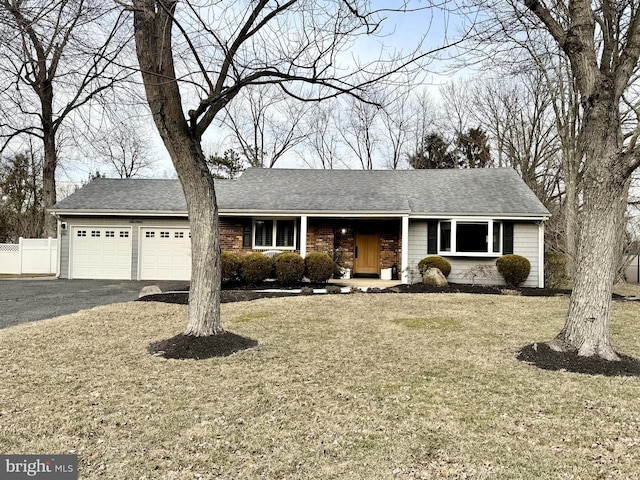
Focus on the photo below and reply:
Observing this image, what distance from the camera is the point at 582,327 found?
475cm

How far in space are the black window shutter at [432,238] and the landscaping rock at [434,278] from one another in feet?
3.63

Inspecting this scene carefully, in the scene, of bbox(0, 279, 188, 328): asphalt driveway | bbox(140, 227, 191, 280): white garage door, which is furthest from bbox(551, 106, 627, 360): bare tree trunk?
bbox(140, 227, 191, 280): white garage door

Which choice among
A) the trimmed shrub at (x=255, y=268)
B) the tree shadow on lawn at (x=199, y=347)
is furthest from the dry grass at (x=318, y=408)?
the trimmed shrub at (x=255, y=268)

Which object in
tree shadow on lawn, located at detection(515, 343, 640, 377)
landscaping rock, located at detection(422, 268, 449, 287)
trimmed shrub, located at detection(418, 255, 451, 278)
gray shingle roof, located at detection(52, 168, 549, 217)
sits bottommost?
tree shadow on lawn, located at detection(515, 343, 640, 377)

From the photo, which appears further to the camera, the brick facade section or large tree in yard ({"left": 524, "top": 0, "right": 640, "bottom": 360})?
the brick facade section

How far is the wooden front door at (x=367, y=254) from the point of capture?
14.4 metres

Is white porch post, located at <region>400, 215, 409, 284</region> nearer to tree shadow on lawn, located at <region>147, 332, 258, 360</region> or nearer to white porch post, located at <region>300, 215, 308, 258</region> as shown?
white porch post, located at <region>300, 215, 308, 258</region>

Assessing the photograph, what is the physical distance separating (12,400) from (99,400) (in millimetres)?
752

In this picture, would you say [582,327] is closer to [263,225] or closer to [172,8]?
[172,8]

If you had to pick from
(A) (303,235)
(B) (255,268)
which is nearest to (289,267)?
(B) (255,268)

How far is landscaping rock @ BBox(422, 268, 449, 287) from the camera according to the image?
1177cm

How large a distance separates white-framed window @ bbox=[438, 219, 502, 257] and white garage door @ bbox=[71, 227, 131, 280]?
1086 centimetres

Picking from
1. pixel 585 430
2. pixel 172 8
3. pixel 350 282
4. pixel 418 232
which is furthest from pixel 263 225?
pixel 585 430

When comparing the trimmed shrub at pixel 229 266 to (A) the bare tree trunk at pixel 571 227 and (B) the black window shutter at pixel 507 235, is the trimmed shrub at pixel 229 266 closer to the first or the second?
(B) the black window shutter at pixel 507 235
